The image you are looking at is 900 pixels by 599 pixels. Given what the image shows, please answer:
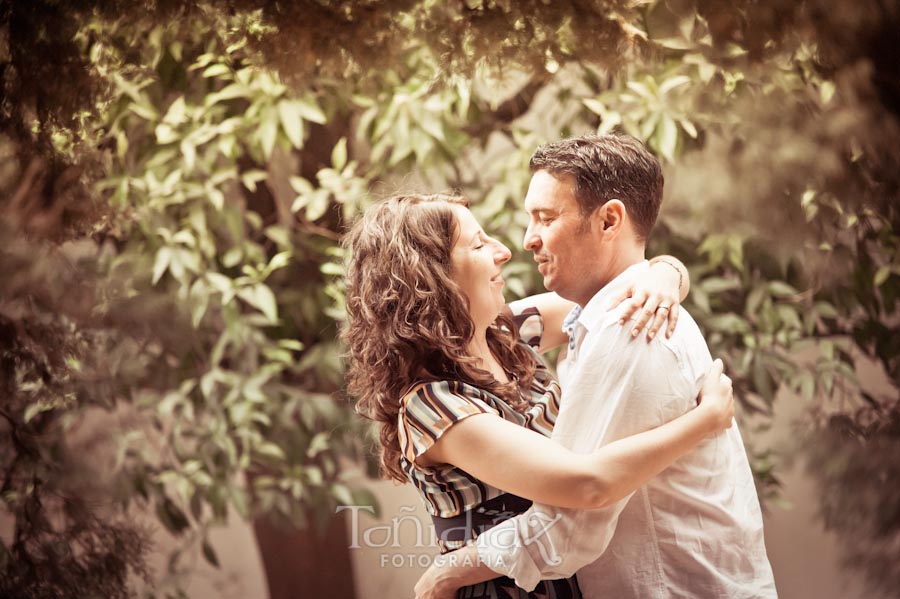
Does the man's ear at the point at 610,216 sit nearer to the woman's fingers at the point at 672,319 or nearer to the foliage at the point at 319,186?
the woman's fingers at the point at 672,319

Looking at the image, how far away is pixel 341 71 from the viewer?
2158 mm

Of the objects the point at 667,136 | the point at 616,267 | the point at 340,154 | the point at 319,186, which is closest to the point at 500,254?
the point at 616,267

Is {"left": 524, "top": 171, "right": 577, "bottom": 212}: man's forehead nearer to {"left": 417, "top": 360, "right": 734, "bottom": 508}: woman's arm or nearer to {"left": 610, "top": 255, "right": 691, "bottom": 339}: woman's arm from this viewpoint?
{"left": 610, "top": 255, "right": 691, "bottom": 339}: woman's arm

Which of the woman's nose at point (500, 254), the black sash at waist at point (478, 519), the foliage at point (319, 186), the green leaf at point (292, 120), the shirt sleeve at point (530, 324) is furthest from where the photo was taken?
the green leaf at point (292, 120)

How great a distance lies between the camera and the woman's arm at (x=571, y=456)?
3.62 feet

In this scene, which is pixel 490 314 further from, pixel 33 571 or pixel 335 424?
pixel 33 571

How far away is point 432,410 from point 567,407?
0.18 metres

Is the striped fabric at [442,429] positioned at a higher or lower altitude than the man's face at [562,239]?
lower

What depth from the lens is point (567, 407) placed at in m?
1.17

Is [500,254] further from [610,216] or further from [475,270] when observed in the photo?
[610,216]

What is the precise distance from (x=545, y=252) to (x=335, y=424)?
3.61 ft

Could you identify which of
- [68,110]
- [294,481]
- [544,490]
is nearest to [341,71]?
[68,110]

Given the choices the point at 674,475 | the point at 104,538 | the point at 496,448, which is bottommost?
the point at 104,538

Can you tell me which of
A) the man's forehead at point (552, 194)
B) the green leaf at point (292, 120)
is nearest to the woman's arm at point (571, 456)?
the man's forehead at point (552, 194)
